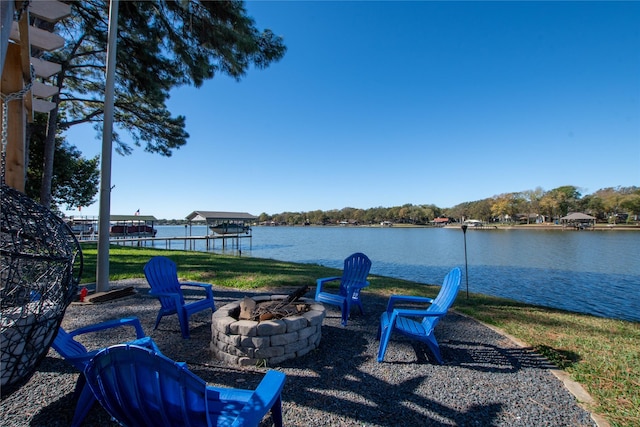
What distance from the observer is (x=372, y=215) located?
88500 mm

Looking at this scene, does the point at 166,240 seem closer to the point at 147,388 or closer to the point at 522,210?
the point at 147,388

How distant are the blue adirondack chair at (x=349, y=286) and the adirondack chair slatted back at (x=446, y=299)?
3.58ft

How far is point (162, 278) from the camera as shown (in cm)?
368

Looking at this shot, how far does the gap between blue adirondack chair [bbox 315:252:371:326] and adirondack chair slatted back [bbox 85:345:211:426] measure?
2.74m

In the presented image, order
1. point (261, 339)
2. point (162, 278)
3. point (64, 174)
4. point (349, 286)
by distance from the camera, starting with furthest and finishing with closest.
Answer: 1. point (64, 174)
2. point (349, 286)
3. point (162, 278)
4. point (261, 339)

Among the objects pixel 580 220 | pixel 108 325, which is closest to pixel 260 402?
pixel 108 325

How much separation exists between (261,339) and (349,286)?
1781 millimetres

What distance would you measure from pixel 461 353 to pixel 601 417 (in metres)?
1.11

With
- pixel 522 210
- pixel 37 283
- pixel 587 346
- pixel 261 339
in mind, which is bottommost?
pixel 587 346

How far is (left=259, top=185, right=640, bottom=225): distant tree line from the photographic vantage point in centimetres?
5288

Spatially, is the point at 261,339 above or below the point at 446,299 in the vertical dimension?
below

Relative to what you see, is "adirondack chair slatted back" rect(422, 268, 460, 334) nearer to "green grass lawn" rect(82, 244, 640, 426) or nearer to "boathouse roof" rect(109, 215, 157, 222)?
"green grass lawn" rect(82, 244, 640, 426)

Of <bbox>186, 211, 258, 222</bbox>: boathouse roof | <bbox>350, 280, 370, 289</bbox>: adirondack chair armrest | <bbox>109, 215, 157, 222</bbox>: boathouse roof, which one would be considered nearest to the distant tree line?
<bbox>186, 211, 258, 222</bbox>: boathouse roof

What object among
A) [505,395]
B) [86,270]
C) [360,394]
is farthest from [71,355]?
[86,270]
